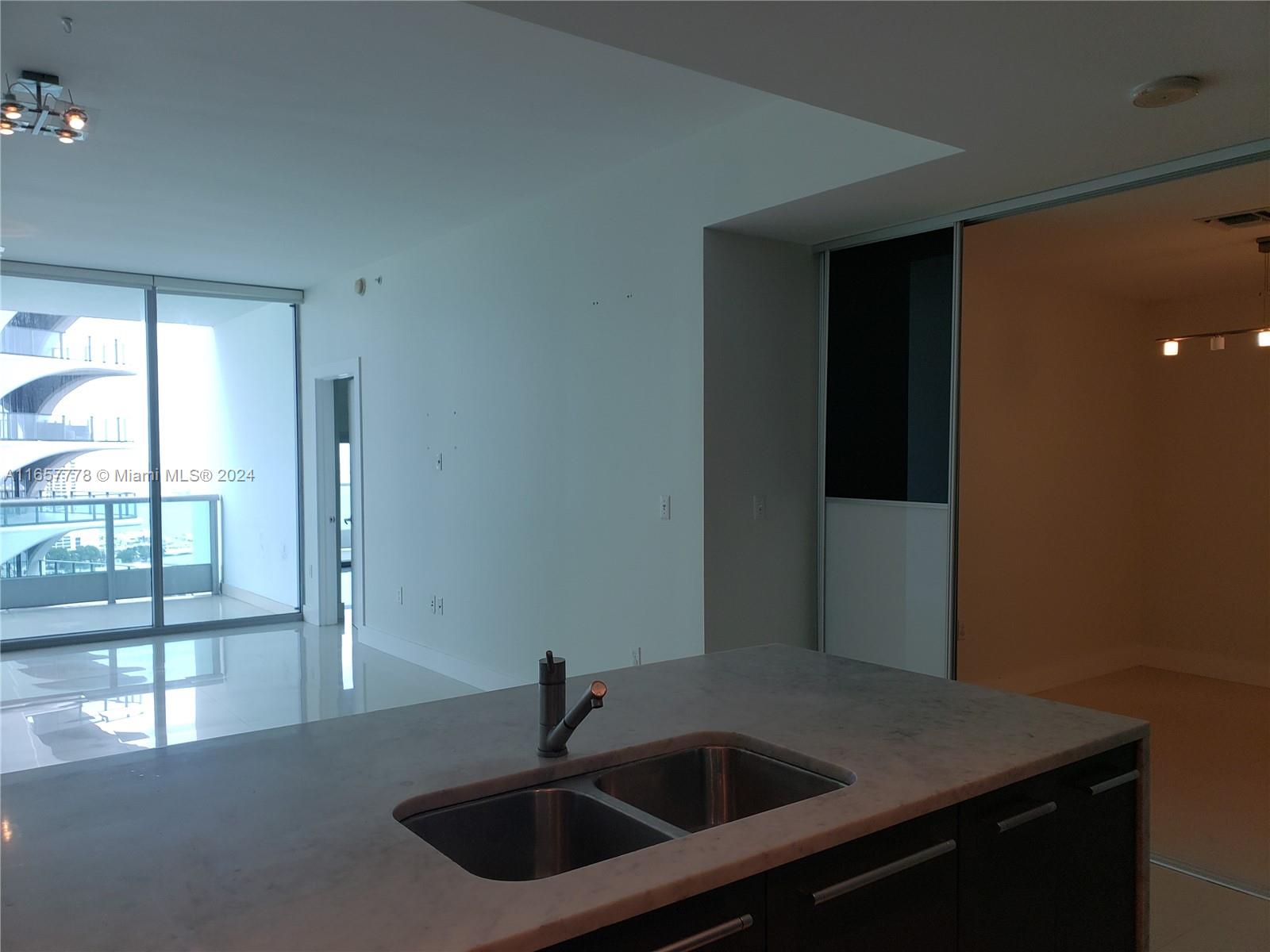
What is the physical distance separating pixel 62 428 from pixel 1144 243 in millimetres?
7221

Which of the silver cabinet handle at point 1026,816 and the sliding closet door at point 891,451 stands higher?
the sliding closet door at point 891,451

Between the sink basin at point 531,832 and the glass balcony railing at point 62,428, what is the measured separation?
674 centimetres

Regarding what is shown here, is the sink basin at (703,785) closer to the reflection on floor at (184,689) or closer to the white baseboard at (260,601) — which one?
the reflection on floor at (184,689)

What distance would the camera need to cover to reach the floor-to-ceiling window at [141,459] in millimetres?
6816

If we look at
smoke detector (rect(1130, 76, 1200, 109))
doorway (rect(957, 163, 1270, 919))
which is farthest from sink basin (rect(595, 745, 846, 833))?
doorway (rect(957, 163, 1270, 919))

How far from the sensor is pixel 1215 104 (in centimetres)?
271

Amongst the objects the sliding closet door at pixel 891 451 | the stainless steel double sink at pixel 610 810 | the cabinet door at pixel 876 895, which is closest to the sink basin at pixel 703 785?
the stainless steel double sink at pixel 610 810

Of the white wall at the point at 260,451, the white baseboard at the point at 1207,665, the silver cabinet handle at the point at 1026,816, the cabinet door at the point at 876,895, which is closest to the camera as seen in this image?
the cabinet door at the point at 876,895

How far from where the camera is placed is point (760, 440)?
4398 mm

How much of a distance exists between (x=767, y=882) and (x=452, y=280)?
17.1 ft

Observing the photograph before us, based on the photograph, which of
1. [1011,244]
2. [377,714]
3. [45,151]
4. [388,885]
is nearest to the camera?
[388,885]

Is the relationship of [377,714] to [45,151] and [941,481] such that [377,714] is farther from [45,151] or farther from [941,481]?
[45,151]

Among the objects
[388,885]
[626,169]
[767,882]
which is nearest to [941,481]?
[626,169]

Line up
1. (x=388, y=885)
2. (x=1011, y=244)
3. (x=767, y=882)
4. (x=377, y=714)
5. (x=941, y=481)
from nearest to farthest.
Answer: (x=388, y=885), (x=767, y=882), (x=377, y=714), (x=941, y=481), (x=1011, y=244)
